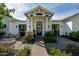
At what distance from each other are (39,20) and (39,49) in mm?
1671

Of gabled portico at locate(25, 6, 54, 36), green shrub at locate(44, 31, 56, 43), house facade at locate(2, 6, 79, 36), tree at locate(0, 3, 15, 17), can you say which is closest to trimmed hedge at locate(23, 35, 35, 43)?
house facade at locate(2, 6, 79, 36)

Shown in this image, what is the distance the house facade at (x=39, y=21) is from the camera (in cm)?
1137

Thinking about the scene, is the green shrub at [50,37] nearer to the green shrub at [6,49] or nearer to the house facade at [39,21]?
the house facade at [39,21]

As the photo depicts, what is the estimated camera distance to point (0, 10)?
38.9 feet

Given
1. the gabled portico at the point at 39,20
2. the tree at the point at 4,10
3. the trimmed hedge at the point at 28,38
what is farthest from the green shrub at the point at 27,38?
the tree at the point at 4,10

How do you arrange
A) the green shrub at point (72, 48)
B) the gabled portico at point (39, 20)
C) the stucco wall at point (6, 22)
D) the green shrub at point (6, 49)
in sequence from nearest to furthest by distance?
the green shrub at point (6, 49)
the green shrub at point (72, 48)
the stucco wall at point (6, 22)
the gabled portico at point (39, 20)

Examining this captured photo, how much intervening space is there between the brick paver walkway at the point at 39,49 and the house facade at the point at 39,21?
409mm

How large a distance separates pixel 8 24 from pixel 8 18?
0.96ft

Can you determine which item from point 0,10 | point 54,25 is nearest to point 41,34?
point 54,25

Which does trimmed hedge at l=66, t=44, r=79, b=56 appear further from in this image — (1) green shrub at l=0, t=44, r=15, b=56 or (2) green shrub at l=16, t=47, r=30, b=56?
(1) green shrub at l=0, t=44, r=15, b=56

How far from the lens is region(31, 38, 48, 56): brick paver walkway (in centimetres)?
1076

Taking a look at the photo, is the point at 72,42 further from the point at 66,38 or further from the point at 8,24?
the point at 8,24

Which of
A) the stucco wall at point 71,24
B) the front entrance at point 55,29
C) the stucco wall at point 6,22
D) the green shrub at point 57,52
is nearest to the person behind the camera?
the green shrub at point 57,52

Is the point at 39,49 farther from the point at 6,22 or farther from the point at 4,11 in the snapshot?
the point at 4,11
